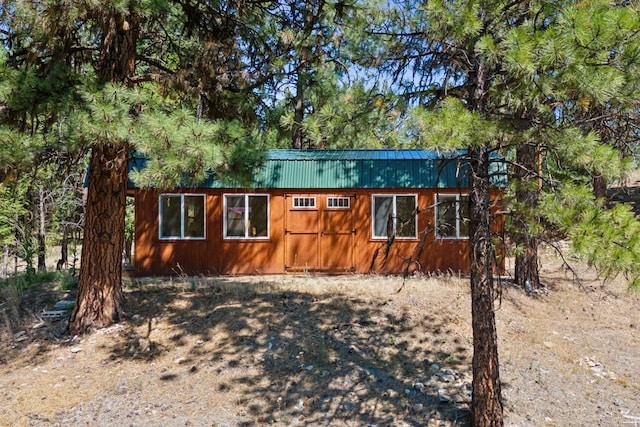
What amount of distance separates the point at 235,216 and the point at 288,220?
1.26 meters

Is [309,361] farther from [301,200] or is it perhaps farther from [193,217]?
[193,217]

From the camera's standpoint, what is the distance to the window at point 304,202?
414 inches

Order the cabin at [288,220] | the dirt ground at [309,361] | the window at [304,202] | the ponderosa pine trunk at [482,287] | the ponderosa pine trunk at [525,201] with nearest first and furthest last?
the ponderosa pine trunk at [525,201] → the ponderosa pine trunk at [482,287] → the dirt ground at [309,361] → the cabin at [288,220] → the window at [304,202]

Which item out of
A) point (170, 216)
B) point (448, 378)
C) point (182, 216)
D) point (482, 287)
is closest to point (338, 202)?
point (182, 216)

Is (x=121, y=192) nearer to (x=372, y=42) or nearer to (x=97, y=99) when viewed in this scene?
(x=97, y=99)

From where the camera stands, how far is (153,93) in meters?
5.75

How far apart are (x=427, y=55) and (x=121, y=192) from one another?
454 centimetres

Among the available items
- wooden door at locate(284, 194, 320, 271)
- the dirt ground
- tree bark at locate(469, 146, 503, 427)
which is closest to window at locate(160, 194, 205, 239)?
wooden door at locate(284, 194, 320, 271)

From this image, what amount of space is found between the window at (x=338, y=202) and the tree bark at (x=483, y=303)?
250 inches

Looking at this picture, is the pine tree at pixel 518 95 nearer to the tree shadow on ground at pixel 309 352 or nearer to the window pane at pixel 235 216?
the tree shadow on ground at pixel 309 352

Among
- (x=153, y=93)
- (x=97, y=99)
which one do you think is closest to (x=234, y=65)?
(x=153, y=93)

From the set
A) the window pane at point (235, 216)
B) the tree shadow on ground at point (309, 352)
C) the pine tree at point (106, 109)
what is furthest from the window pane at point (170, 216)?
the pine tree at point (106, 109)

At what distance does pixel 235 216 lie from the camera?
10.6 metres

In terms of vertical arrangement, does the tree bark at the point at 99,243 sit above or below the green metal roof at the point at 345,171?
below
